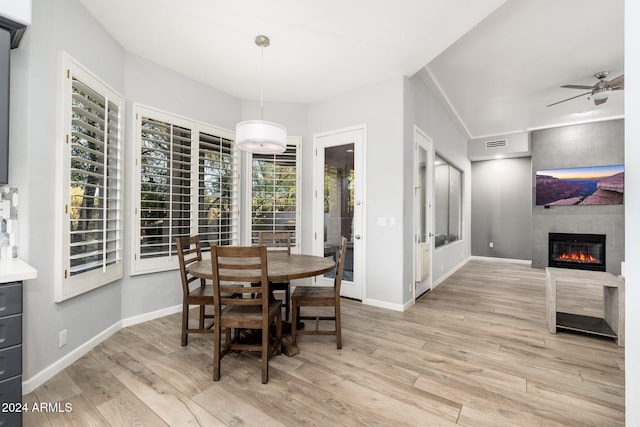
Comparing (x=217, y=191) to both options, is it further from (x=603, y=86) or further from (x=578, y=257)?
(x=578, y=257)

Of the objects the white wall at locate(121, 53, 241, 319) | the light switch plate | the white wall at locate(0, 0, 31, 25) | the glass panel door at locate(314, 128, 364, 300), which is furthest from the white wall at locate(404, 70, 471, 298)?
the light switch plate

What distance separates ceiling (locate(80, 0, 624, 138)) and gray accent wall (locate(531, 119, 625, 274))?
227 centimetres

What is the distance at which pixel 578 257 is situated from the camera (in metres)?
6.11

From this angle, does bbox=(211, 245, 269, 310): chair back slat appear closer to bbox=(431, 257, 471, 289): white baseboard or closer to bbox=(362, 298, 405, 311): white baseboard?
bbox=(362, 298, 405, 311): white baseboard

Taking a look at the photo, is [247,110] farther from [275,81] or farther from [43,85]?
[43,85]

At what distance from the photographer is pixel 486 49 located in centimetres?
340

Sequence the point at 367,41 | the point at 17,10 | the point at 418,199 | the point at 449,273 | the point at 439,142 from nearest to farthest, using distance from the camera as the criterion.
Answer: the point at 17,10 → the point at 367,41 → the point at 418,199 → the point at 439,142 → the point at 449,273

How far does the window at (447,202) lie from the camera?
5.34 m

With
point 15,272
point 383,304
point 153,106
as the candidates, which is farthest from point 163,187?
point 383,304

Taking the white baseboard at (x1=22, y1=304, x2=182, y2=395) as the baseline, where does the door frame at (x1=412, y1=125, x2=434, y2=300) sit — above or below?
above

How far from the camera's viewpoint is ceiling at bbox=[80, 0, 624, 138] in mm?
2480

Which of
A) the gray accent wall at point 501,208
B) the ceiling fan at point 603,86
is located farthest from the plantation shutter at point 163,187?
the gray accent wall at point 501,208

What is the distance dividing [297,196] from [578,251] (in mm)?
6178

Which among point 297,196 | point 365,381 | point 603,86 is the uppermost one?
point 603,86
